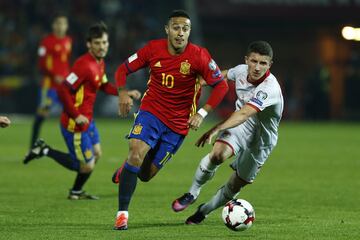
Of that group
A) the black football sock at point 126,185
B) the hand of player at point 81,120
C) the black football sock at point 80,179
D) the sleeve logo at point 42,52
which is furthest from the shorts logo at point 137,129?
the sleeve logo at point 42,52

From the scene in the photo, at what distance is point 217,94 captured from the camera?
358 inches

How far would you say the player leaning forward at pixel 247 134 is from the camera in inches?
349

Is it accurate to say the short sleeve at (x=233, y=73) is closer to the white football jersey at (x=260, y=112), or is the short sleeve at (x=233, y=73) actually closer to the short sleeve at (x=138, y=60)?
the white football jersey at (x=260, y=112)

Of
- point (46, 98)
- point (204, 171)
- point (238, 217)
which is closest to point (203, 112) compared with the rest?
point (204, 171)

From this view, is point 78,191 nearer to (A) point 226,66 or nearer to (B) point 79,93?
(B) point 79,93

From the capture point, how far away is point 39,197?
11633 mm

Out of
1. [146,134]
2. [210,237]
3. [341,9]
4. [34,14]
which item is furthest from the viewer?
[34,14]

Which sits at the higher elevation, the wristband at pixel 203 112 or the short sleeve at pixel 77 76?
the wristband at pixel 203 112

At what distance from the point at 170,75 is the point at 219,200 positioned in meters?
1.26

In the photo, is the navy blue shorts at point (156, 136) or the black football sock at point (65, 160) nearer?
the navy blue shorts at point (156, 136)

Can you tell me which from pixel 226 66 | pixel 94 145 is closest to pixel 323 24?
pixel 226 66

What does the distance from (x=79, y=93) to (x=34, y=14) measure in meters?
20.2

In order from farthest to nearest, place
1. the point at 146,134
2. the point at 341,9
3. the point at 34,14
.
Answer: the point at 34,14 < the point at 341,9 < the point at 146,134

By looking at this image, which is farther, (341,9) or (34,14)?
(34,14)
